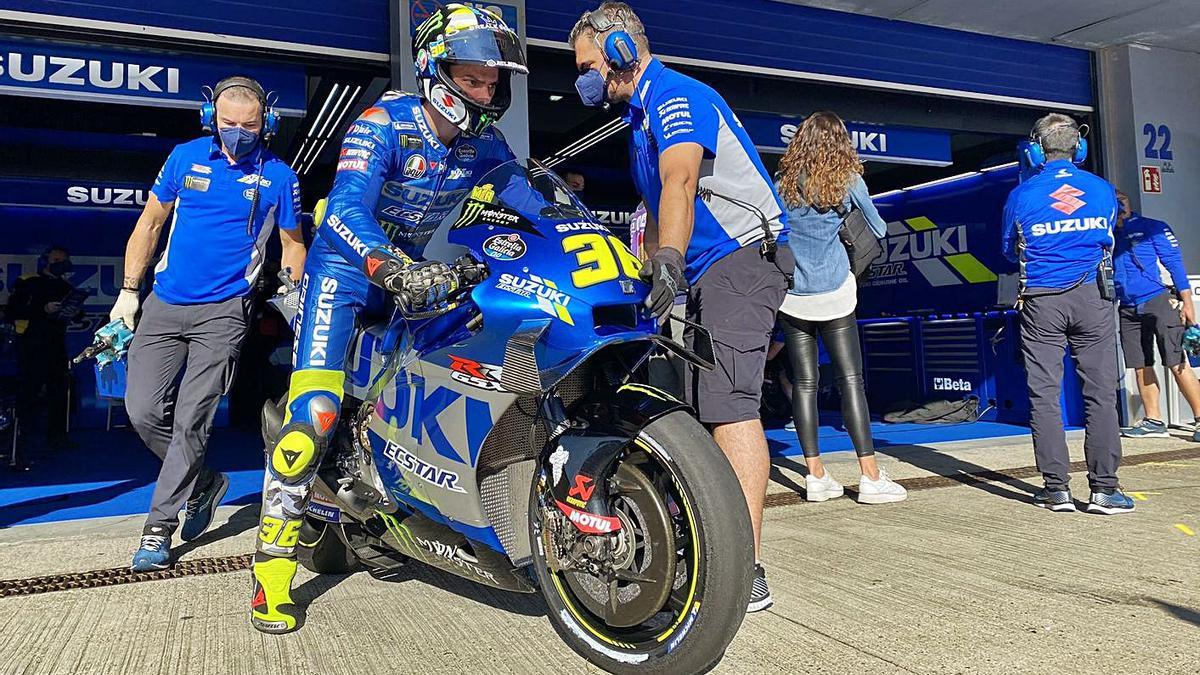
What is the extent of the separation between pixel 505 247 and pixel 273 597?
52.6 inches

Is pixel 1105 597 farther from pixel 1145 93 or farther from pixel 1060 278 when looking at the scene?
pixel 1145 93

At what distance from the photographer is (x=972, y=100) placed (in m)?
8.19

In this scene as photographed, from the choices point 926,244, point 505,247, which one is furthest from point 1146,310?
point 505,247

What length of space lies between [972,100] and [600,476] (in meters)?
7.66

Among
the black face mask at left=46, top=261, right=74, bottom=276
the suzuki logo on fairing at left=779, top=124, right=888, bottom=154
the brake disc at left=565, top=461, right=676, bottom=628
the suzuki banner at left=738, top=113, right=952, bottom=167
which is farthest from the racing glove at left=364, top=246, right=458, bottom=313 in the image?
the black face mask at left=46, top=261, right=74, bottom=276

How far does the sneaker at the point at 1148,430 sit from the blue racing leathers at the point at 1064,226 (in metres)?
3.86

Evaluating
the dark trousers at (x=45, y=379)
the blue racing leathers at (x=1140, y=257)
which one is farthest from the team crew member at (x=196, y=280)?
the blue racing leathers at (x=1140, y=257)

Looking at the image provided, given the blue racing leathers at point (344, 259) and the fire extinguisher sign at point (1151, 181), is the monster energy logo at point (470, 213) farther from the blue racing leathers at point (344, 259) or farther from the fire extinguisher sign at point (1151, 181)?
the fire extinguisher sign at point (1151, 181)

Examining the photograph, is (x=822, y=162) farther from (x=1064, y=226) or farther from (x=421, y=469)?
(x=421, y=469)

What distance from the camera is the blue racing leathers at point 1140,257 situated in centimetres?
694

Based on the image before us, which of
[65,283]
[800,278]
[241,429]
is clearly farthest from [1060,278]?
[241,429]

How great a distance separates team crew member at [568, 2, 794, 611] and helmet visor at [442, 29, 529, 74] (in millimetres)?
413

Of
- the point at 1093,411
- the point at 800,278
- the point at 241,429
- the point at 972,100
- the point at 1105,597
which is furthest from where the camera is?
the point at 241,429

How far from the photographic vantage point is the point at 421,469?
2160mm
